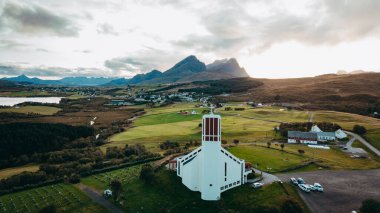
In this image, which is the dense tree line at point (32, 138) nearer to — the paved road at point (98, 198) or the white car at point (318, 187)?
the paved road at point (98, 198)

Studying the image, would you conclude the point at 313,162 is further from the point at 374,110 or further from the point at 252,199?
the point at 374,110

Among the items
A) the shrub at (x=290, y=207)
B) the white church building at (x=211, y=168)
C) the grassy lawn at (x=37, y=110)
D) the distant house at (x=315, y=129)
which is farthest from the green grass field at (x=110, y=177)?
the grassy lawn at (x=37, y=110)

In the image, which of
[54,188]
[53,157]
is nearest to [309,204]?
[54,188]

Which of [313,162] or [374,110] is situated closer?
[313,162]

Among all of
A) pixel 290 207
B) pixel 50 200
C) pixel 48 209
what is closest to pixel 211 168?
pixel 290 207

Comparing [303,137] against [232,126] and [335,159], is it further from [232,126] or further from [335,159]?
[232,126]

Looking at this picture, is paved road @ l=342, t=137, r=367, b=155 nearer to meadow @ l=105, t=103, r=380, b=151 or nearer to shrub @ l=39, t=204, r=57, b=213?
meadow @ l=105, t=103, r=380, b=151
